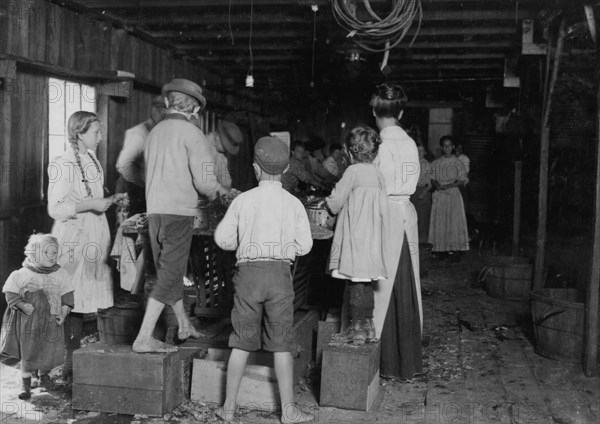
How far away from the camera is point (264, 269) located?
4609mm

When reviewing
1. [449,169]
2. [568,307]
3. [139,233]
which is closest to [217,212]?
[139,233]

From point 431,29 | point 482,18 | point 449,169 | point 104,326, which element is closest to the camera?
point 104,326

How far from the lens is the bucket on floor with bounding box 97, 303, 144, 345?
595 cm

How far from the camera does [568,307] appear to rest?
6.25 m

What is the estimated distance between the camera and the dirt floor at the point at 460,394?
491cm

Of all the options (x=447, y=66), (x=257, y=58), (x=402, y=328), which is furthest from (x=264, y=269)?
(x=447, y=66)

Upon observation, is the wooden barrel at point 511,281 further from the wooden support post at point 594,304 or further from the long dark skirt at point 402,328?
the long dark skirt at point 402,328

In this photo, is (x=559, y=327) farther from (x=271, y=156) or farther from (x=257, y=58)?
(x=257, y=58)

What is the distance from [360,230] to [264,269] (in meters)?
0.97

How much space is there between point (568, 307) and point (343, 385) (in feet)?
8.24

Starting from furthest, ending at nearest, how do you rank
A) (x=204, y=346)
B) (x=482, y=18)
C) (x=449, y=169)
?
1. (x=449, y=169)
2. (x=482, y=18)
3. (x=204, y=346)

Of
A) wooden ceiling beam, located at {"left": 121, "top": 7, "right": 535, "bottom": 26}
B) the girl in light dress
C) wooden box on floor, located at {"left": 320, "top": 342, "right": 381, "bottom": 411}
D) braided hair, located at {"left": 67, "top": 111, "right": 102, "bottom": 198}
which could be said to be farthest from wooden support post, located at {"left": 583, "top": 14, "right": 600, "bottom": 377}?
the girl in light dress

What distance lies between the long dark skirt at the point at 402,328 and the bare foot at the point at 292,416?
1272 mm

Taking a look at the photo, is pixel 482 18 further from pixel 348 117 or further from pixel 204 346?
pixel 348 117
